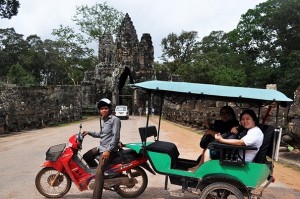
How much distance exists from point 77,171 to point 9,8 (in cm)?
2162

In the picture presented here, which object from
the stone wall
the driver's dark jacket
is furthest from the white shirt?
the stone wall

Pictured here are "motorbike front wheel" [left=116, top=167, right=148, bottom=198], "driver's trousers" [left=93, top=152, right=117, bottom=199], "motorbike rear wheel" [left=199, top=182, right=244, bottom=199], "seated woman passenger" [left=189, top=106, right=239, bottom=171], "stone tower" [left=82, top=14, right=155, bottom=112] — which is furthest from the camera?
"stone tower" [left=82, top=14, right=155, bottom=112]

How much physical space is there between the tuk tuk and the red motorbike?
31cm

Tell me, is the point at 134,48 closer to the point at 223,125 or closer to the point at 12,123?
the point at 12,123

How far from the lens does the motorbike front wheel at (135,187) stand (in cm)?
669

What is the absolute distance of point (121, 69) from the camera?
47031 mm

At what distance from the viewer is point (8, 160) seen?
10820mm

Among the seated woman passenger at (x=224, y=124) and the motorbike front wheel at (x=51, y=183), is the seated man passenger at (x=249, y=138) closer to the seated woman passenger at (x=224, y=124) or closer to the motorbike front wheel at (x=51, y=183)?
the seated woman passenger at (x=224, y=124)

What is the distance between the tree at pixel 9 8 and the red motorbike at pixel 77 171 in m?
21.2

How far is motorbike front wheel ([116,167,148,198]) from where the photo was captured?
6688mm

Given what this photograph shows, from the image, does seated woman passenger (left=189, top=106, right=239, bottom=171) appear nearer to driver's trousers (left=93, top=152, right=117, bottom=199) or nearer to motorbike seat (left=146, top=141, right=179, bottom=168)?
motorbike seat (left=146, top=141, right=179, bottom=168)

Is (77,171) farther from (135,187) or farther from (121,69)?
(121,69)

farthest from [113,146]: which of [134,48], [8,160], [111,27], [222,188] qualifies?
[111,27]

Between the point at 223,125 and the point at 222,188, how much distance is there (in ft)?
5.52
